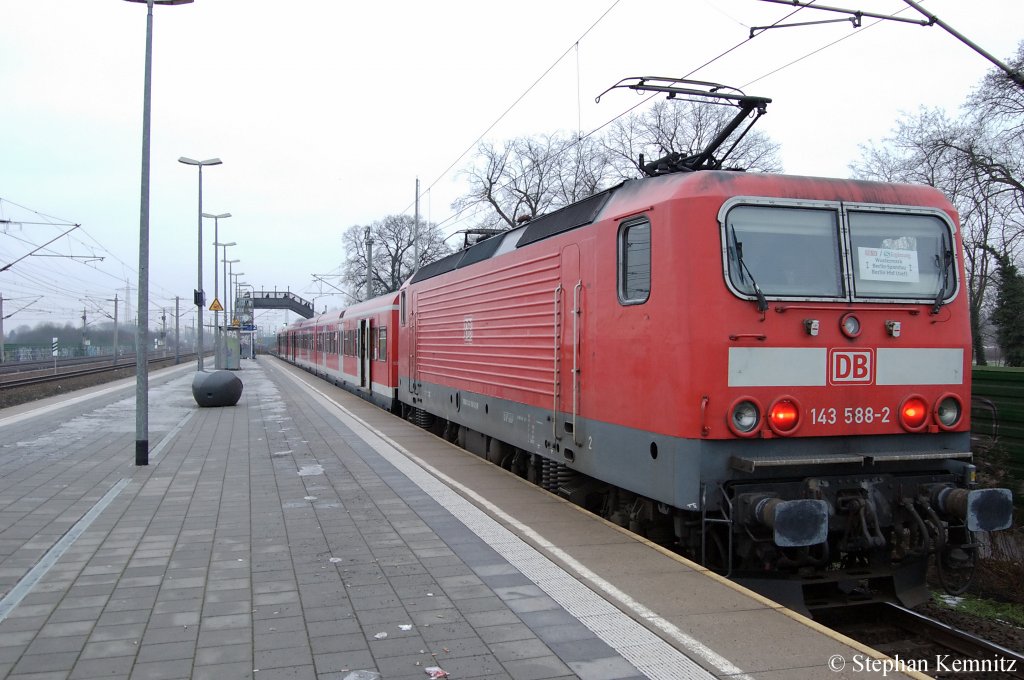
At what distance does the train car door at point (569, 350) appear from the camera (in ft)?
22.6

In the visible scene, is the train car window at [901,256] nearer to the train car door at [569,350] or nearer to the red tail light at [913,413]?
the red tail light at [913,413]

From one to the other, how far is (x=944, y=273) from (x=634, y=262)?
2.34m

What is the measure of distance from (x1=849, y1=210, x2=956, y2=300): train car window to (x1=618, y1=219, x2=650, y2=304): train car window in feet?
4.90

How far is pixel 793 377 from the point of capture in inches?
209

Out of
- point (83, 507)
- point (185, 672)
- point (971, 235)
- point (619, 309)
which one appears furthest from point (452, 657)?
point (971, 235)

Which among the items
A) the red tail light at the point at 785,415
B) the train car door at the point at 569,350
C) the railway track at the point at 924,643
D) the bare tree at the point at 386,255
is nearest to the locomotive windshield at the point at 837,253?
the red tail light at the point at 785,415

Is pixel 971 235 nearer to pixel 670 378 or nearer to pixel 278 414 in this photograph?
pixel 278 414

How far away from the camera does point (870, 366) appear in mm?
5484

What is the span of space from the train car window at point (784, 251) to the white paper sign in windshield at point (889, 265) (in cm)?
24

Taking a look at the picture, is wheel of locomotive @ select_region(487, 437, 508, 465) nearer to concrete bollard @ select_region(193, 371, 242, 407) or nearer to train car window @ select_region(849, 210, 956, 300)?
train car window @ select_region(849, 210, 956, 300)

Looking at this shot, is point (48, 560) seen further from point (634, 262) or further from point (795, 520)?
point (795, 520)

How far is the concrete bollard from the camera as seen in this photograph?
1847 cm

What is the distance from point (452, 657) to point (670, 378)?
2.41 meters

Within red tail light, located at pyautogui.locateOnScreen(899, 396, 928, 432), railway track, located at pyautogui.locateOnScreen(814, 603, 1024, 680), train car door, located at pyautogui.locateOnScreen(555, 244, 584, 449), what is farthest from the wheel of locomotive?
red tail light, located at pyautogui.locateOnScreen(899, 396, 928, 432)
